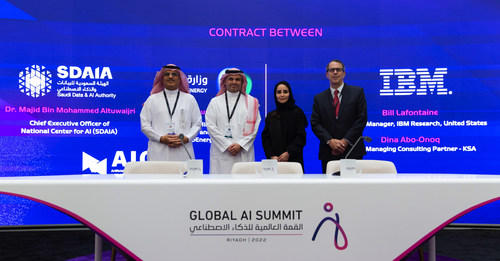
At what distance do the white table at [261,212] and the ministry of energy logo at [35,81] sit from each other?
339 cm

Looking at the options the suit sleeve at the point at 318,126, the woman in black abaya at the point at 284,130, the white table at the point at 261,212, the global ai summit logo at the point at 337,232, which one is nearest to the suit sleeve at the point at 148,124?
the woman in black abaya at the point at 284,130

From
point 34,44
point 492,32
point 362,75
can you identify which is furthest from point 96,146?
point 492,32

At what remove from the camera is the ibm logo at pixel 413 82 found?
4.84 metres

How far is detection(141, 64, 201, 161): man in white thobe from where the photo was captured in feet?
12.7

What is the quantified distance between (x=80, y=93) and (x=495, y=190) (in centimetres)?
412

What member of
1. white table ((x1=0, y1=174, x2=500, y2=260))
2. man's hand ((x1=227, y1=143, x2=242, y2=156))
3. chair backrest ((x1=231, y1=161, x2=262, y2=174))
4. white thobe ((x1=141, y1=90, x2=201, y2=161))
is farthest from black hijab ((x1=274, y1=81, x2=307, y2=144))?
white table ((x1=0, y1=174, x2=500, y2=260))

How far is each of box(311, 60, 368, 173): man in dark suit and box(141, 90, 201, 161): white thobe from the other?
3.41 ft

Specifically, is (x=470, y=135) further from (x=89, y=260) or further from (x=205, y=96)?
(x=89, y=260)

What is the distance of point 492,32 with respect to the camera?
4820mm

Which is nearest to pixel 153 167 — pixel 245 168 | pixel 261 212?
pixel 245 168

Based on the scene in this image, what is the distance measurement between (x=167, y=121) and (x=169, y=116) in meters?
0.05

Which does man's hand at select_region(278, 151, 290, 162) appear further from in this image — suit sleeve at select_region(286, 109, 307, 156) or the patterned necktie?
the patterned necktie

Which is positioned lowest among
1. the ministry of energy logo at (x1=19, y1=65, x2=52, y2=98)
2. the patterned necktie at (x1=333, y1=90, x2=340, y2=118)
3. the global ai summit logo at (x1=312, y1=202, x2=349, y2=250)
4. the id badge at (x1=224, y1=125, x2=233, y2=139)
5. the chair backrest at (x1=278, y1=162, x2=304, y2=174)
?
the global ai summit logo at (x1=312, y1=202, x2=349, y2=250)

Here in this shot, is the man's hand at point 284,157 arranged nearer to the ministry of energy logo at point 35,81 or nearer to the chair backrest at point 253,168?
the chair backrest at point 253,168
